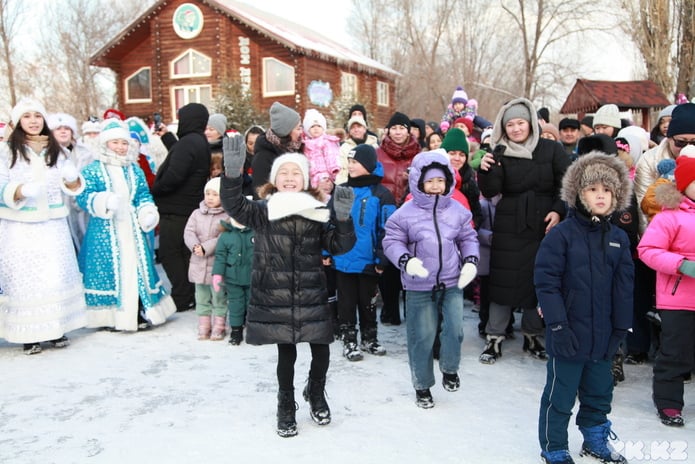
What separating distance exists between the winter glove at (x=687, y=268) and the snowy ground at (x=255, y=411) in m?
0.94

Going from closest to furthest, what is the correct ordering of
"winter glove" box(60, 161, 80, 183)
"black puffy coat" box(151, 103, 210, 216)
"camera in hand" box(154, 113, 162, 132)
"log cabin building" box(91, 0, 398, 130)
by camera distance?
1. "winter glove" box(60, 161, 80, 183)
2. "black puffy coat" box(151, 103, 210, 216)
3. "camera in hand" box(154, 113, 162, 132)
4. "log cabin building" box(91, 0, 398, 130)

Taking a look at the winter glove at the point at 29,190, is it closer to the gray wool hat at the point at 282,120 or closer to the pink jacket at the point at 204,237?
the pink jacket at the point at 204,237

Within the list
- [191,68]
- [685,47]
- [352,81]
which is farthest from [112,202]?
[352,81]

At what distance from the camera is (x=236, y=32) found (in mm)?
23766

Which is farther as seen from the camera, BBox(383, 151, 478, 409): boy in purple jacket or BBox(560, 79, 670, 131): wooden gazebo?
BBox(560, 79, 670, 131): wooden gazebo

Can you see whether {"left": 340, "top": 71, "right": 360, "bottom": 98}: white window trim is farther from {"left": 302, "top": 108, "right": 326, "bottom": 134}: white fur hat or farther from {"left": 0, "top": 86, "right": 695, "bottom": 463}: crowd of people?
{"left": 0, "top": 86, "right": 695, "bottom": 463}: crowd of people

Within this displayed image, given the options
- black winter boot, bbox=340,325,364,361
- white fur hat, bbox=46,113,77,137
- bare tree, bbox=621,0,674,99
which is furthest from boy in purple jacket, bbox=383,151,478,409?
bare tree, bbox=621,0,674,99

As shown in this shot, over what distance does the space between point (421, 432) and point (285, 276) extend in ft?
4.01

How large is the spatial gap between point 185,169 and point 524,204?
3689 mm

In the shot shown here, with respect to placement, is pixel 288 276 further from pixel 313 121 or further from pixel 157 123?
pixel 157 123

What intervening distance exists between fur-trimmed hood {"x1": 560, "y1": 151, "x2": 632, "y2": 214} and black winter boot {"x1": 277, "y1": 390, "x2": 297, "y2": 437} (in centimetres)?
197

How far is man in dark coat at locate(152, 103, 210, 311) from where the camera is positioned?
645cm

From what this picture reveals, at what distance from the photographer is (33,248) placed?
16.8 feet

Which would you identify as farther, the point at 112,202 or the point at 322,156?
the point at 322,156
